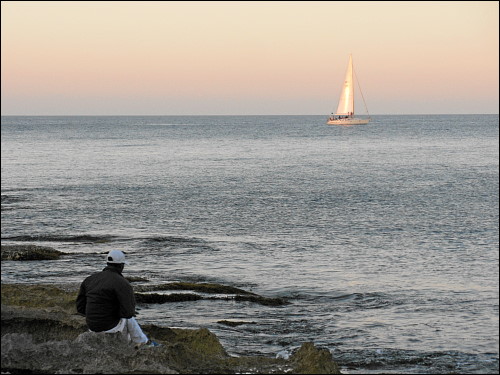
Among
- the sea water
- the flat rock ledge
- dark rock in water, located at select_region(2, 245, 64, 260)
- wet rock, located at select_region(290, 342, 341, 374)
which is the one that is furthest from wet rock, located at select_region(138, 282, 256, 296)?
wet rock, located at select_region(290, 342, 341, 374)

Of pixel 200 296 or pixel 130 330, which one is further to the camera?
pixel 200 296

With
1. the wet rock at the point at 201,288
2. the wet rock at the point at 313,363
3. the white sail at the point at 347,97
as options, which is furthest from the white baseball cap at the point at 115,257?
the white sail at the point at 347,97

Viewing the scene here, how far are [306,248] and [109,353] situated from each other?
17.2m

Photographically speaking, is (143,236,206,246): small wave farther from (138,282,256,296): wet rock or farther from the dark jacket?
the dark jacket

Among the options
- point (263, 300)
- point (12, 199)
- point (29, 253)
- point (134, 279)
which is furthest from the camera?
point (12, 199)

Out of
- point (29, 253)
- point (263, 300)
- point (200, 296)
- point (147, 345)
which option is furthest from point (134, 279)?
point (147, 345)

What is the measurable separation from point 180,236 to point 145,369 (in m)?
20.5

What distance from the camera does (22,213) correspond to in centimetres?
3719

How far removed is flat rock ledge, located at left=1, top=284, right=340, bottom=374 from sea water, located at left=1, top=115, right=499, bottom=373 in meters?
1.89

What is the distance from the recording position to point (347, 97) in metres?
160

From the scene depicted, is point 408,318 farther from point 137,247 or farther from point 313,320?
point 137,247

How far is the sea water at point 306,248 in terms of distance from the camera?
51.4 ft

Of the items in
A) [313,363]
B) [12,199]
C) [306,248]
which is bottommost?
[12,199]

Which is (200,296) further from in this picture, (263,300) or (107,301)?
(107,301)
